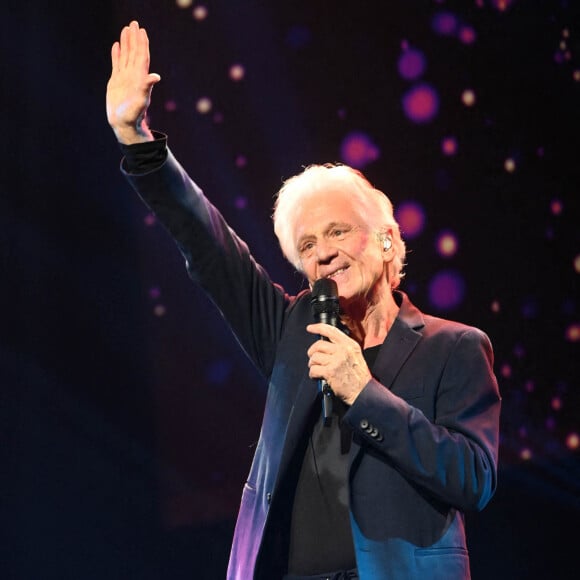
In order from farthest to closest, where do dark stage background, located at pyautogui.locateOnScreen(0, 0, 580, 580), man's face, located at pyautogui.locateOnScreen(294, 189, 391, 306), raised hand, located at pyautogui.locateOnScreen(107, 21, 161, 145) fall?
1. dark stage background, located at pyautogui.locateOnScreen(0, 0, 580, 580)
2. man's face, located at pyautogui.locateOnScreen(294, 189, 391, 306)
3. raised hand, located at pyautogui.locateOnScreen(107, 21, 161, 145)

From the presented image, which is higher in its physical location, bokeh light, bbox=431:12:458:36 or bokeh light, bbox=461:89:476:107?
bokeh light, bbox=431:12:458:36

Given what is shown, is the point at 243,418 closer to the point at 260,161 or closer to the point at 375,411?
the point at 260,161

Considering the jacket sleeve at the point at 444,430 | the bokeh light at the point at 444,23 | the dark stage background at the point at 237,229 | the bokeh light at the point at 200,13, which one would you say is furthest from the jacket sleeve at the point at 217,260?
the bokeh light at the point at 444,23

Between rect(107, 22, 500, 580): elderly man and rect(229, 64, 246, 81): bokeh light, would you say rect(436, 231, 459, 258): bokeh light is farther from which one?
rect(107, 22, 500, 580): elderly man

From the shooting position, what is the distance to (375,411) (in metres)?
1.54

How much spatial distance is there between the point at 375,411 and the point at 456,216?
5.87 feet

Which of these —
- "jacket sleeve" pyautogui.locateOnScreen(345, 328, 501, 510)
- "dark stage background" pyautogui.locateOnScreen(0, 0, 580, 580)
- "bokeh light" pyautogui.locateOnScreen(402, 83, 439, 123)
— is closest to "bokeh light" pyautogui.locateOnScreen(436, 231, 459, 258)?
"dark stage background" pyautogui.locateOnScreen(0, 0, 580, 580)

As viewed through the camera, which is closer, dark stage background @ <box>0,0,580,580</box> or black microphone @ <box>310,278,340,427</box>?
black microphone @ <box>310,278,340,427</box>

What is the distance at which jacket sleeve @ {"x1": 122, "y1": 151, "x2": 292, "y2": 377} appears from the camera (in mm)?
1724

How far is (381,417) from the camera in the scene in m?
1.54

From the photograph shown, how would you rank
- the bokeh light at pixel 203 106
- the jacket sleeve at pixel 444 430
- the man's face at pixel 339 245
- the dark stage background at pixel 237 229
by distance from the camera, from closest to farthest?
the jacket sleeve at pixel 444 430 < the man's face at pixel 339 245 < the dark stage background at pixel 237 229 < the bokeh light at pixel 203 106

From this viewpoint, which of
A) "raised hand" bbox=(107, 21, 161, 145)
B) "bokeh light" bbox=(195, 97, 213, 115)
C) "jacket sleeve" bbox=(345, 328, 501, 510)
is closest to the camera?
"jacket sleeve" bbox=(345, 328, 501, 510)

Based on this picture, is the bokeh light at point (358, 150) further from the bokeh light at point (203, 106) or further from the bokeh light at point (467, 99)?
the bokeh light at point (203, 106)

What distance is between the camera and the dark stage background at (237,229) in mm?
2863
